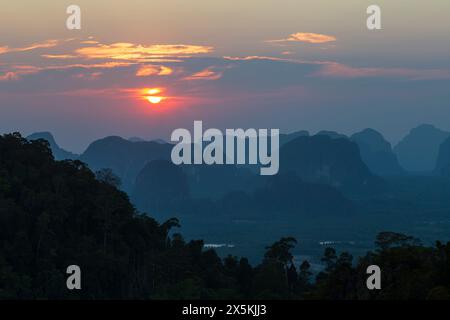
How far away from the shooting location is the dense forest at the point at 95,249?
4812 centimetres

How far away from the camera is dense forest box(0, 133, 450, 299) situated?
48.1 metres

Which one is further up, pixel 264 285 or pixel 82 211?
pixel 82 211

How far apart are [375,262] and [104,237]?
25.6 meters

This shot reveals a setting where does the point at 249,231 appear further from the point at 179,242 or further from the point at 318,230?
the point at 179,242

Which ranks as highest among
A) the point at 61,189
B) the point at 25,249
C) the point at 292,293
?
the point at 61,189

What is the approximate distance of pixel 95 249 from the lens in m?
52.5

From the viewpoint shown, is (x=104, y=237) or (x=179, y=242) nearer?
(x=104, y=237)
